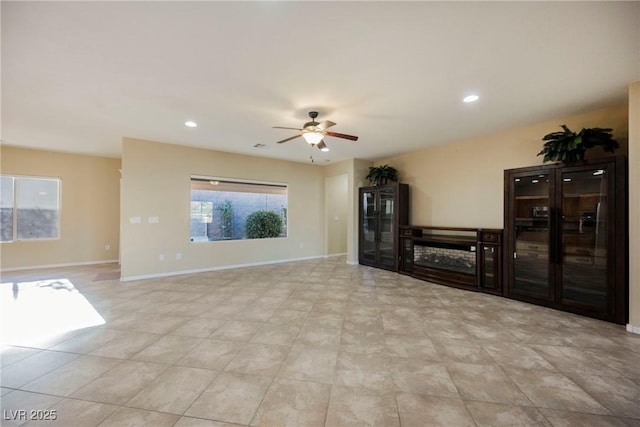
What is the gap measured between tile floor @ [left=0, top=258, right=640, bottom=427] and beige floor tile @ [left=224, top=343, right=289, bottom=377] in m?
0.02

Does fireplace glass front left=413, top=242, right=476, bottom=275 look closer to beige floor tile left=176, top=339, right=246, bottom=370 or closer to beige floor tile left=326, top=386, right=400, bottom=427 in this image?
beige floor tile left=326, top=386, right=400, bottom=427

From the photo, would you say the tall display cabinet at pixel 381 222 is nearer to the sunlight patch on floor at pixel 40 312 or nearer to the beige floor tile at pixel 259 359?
the beige floor tile at pixel 259 359

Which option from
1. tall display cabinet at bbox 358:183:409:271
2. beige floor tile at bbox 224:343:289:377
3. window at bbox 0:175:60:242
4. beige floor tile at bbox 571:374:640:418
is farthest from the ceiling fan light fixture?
window at bbox 0:175:60:242

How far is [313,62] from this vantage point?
241 cm

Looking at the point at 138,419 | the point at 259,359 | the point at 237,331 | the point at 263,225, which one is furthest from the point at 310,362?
the point at 263,225

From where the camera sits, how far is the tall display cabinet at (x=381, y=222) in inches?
226

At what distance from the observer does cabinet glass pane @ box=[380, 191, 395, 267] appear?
19.3ft

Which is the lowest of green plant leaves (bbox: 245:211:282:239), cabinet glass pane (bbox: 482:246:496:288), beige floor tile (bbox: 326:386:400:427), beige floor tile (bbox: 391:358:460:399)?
beige floor tile (bbox: 326:386:400:427)

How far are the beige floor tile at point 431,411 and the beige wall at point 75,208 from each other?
26.3 ft

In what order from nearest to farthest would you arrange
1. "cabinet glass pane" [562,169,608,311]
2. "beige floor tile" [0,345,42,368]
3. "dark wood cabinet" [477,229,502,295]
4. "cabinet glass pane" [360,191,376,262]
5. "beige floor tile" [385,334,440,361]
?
1. "beige floor tile" [0,345,42,368]
2. "beige floor tile" [385,334,440,361]
3. "cabinet glass pane" [562,169,608,311]
4. "dark wood cabinet" [477,229,502,295]
5. "cabinet glass pane" [360,191,376,262]

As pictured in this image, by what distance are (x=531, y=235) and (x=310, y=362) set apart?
12.2 ft

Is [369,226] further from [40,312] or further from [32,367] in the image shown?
[40,312]

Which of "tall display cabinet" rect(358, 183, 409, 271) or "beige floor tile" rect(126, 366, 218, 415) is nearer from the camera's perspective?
"beige floor tile" rect(126, 366, 218, 415)

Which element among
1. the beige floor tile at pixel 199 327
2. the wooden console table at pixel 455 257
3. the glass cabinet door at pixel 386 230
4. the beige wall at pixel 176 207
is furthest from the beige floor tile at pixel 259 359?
the glass cabinet door at pixel 386 230
